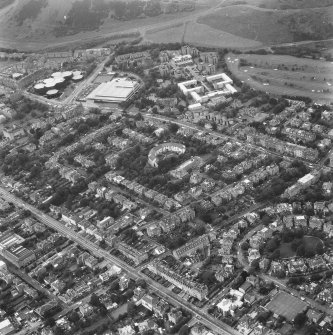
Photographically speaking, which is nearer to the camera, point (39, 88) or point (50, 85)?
point (39, 88)

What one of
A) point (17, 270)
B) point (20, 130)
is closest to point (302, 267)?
point (17, 270)

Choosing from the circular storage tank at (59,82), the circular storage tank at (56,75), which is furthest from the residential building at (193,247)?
the circular storage tank at (56,75)

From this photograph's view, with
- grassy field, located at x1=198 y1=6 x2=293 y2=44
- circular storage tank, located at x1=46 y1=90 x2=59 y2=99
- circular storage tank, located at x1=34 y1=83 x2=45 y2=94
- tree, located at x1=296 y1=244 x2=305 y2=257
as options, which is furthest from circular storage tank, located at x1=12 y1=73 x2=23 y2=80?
tree, located at x1=296 y1=244 x2=305 y2=257

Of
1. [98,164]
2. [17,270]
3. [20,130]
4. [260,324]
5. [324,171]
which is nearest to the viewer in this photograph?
[260,324]

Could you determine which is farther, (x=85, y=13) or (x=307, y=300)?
(x=85, y=13)

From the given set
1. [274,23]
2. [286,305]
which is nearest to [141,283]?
[286,305]

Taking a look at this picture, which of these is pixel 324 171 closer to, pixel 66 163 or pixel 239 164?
pixel 239 164

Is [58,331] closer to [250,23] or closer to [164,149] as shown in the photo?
[164,149]
